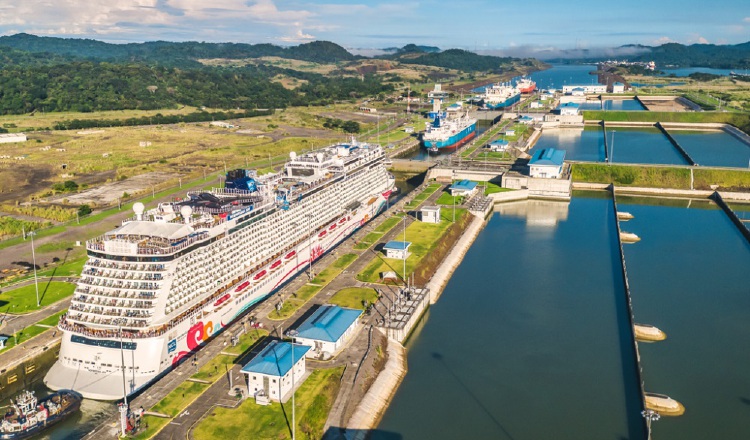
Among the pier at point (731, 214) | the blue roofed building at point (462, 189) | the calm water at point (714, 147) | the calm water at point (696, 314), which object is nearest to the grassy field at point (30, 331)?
the calm water at point (696, 314)

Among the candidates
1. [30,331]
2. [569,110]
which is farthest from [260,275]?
[569,110]

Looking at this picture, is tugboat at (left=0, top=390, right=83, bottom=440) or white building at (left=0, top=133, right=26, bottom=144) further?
white building at (left=0, top=133, right=26, bottom=144)

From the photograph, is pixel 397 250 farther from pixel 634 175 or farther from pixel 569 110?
pixel 569 110

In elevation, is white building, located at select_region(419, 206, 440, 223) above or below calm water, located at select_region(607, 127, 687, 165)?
below

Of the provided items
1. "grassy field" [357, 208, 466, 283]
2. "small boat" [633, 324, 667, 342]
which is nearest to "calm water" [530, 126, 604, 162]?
"grassy field" [357, 208, 466, 283]

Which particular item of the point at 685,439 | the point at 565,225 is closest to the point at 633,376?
the point at 685,439

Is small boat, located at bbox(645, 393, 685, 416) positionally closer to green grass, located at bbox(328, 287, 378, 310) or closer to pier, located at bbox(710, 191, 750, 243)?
green grass, located at bbox(328, 287, 378, 310)

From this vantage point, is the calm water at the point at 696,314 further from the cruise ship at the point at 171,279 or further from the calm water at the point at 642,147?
the calm water at the point at 642,147
